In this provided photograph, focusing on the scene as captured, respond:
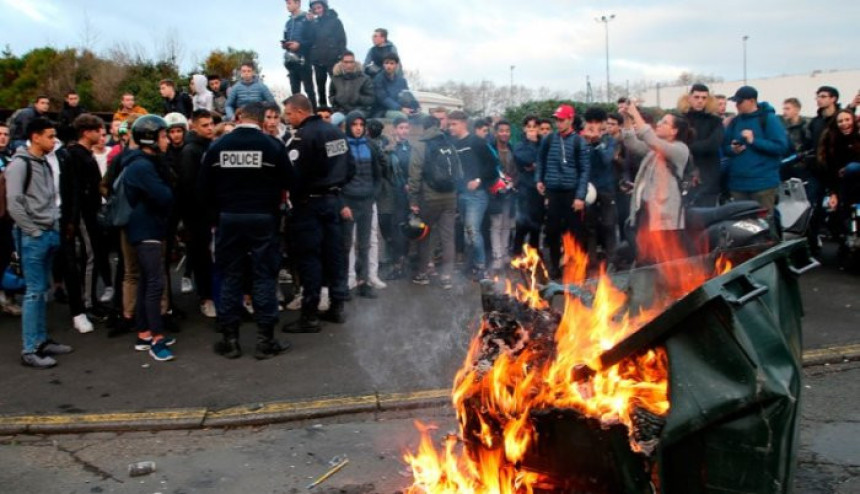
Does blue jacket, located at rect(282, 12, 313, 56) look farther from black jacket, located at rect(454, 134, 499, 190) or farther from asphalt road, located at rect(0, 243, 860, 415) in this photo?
asphalt road, located at rect(0, 243, 860, 415)

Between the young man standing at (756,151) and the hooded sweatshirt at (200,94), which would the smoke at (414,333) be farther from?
the hooded sweatshirt at (200,94)

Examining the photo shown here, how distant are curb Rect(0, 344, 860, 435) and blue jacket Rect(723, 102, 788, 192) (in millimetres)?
5212

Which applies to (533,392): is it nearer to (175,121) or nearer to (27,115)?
(175,121)

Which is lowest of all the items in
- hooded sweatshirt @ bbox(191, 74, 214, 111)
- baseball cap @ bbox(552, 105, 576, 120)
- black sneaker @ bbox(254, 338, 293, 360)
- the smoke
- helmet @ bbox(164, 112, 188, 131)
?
the smoke

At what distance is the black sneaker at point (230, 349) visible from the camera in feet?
21.4

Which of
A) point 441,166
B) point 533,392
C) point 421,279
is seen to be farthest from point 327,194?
point 533,392

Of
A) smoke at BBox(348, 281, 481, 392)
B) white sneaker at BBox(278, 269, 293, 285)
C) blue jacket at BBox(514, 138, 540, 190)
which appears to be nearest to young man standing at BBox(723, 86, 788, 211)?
blue jacket at BBox(514, 138, 540, 190)

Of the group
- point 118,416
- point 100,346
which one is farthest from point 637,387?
point 100,346

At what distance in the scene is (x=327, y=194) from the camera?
725 cm

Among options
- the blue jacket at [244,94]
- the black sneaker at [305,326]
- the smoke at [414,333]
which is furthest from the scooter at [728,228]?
the blue jacket at [244,94]

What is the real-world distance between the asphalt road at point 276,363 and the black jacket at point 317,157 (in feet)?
4.66

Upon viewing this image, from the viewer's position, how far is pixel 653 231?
7.36 metres

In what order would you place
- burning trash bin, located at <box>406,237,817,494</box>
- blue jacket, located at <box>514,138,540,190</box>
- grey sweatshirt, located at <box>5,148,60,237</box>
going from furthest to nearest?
1. blue jacket, located at <box>514,138,540,190</box>
2. grey sweatshirt, located at <box>5,148,60,237</box>
3. burning trash bin, located at <box>406,237,817,494</box>

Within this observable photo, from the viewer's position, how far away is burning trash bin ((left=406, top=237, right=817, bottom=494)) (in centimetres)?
293
